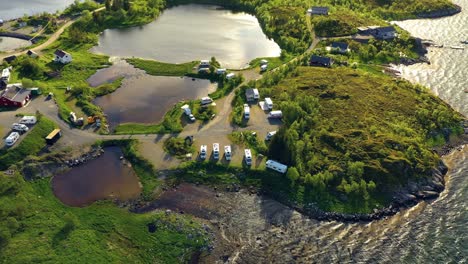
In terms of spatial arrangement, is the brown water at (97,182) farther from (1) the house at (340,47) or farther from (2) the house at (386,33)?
(2) the house at (386,33)

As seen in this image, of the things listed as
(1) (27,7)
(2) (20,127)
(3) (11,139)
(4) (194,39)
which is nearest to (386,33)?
(4) (194,39)

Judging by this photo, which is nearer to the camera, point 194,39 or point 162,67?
point 162,67

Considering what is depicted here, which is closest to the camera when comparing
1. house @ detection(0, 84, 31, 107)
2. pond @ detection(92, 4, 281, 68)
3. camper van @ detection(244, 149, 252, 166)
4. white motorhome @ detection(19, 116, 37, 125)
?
camper van @ detection(244, 149, 252, 166)

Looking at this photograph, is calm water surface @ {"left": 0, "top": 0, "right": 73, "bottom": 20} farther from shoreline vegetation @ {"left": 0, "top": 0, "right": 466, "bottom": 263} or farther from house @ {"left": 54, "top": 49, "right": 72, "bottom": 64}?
house @ {"left": 54, "top": 49, "right": 72, "bottom": 64}

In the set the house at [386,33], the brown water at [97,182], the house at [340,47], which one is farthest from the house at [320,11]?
the brown water at [97,182]

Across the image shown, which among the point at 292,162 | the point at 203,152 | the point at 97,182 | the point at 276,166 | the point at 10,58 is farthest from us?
the point at 10,58

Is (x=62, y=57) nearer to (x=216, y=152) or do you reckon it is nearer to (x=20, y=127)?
(x=20, y=127)

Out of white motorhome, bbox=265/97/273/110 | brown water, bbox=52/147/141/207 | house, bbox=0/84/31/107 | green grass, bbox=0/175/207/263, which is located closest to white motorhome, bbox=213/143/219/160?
green grass, bbox=0/175/207/263
